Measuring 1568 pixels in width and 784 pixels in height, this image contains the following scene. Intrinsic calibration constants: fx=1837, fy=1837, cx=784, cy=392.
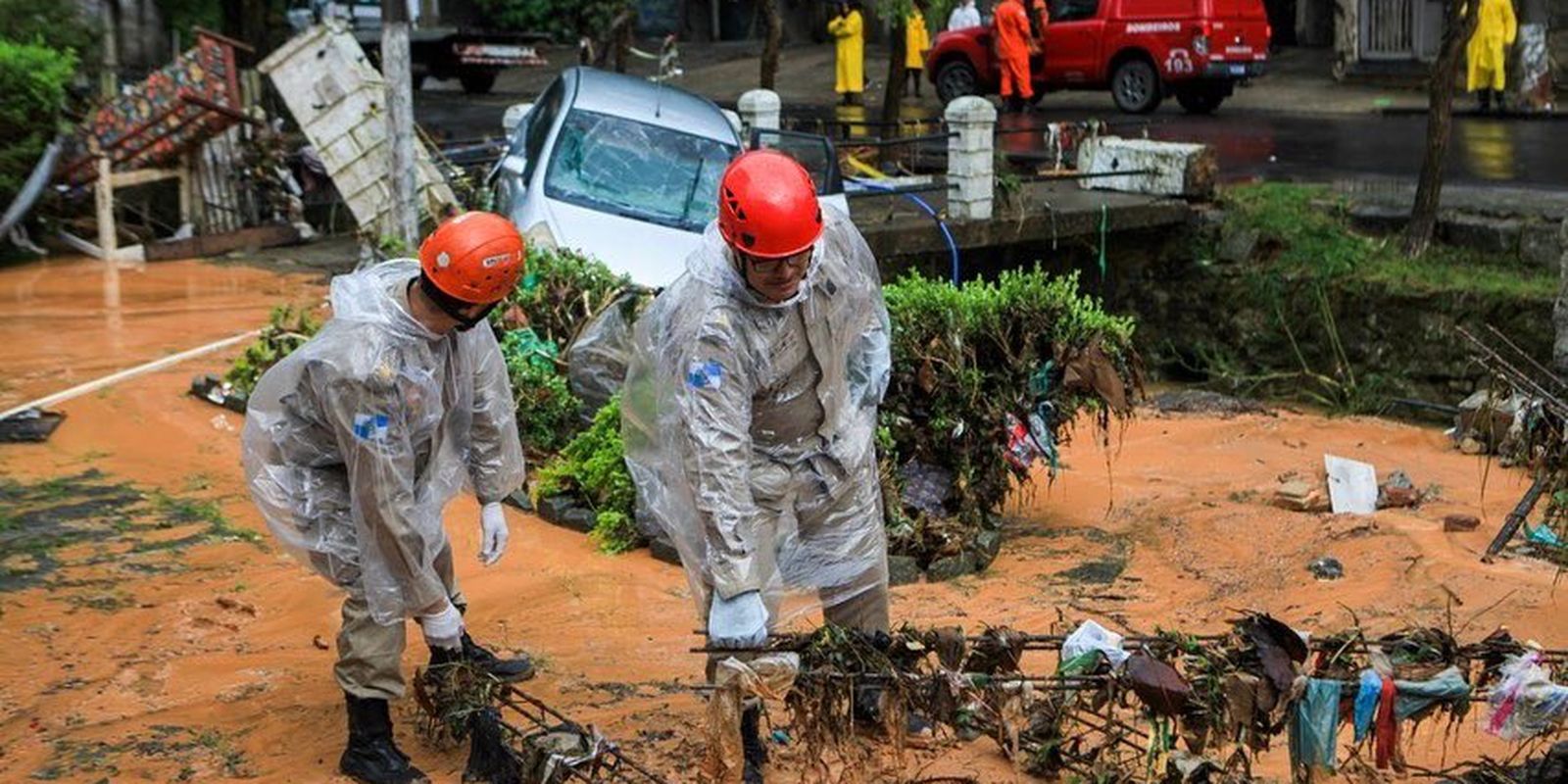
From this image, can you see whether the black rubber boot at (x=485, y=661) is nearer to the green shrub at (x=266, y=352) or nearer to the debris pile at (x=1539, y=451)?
the debris pile at (x=1539, y=451)

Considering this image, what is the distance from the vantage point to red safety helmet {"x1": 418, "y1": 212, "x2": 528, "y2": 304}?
497cm

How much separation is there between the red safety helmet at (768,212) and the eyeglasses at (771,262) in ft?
0.06

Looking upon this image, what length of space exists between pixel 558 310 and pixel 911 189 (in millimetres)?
4762

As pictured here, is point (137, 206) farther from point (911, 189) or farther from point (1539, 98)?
point (1539, 98)

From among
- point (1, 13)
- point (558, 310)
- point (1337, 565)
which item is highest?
point (1, 13)

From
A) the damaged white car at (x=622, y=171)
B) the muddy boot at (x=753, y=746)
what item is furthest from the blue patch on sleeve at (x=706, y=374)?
the damaged white car at (x=622, y=171)

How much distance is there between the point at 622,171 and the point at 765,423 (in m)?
6.63

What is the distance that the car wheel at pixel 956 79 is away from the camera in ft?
74.0

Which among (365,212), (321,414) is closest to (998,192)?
(365,212)

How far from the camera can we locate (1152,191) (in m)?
14.2

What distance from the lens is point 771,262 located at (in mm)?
4785

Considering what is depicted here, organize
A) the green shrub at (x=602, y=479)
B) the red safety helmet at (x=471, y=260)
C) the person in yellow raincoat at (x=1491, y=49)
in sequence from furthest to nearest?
the person in yellow raincoat at (x=1491, y=49) → the green shrub at (x=602, y=479) → the red safety helmet at (x=471, y=260)

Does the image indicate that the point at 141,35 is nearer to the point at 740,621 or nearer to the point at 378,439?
the point at 378,439

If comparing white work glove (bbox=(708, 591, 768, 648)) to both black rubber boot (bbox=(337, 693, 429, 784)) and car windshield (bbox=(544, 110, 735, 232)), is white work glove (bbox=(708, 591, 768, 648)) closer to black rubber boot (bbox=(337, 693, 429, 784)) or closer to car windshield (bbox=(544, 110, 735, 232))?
black rubber boot (bbox=(337, 693, 429, 784))
